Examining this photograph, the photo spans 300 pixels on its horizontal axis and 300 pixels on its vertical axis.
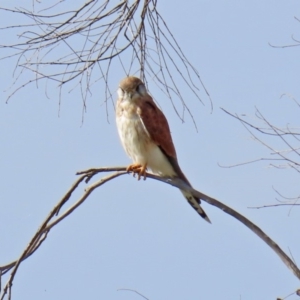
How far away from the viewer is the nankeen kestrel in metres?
5.75

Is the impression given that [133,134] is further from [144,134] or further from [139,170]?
[139,170]

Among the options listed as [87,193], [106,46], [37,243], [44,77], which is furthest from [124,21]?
[37,243]

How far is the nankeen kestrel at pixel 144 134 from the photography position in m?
5.75

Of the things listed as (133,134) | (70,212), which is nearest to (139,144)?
(133,134)

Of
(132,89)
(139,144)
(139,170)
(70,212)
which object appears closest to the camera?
(70,212)

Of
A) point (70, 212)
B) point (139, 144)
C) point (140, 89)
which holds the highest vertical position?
point (140, 89)

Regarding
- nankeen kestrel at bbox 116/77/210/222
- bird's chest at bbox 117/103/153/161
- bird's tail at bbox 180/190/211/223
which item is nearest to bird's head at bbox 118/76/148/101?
nankeen kestrel at bbox 116/77/210/222

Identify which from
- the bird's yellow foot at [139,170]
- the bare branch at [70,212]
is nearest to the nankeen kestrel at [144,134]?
the bird's yellow foot at [139,170]

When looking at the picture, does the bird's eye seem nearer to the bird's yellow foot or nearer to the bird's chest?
the bird's chest

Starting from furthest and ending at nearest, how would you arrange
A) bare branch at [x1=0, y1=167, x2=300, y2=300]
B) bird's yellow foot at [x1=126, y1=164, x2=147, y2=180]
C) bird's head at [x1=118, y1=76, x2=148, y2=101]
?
1. bird's head at [x1=118, y1=76, x2=148, y2=101]
2. bird's yellow foot at [x1=126, y1=164, x2=147, y2=180]
3. bare branch at [x1=0, y1=167, x2=300, y2=300]

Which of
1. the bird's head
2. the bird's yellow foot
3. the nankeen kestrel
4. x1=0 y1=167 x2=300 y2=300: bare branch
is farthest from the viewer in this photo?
the bird's head

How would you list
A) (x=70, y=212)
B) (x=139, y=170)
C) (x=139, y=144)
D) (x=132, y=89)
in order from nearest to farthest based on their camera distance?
(x=70, y=212) → (x=139, y=170) → (x=139, y=144) → (x=132, y=89)

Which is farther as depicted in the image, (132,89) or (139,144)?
(132,89)

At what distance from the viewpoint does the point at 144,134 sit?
229 inches
